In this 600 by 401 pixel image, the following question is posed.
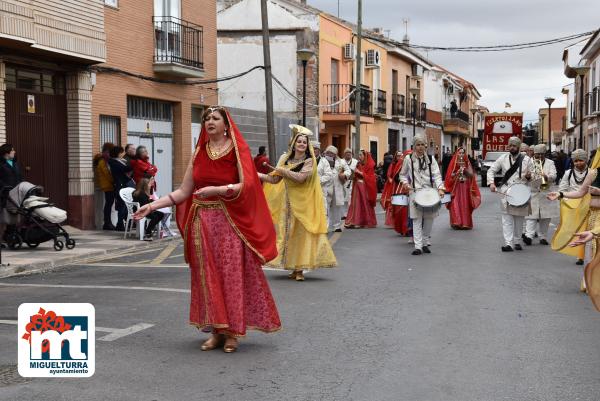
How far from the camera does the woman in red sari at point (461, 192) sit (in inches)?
696

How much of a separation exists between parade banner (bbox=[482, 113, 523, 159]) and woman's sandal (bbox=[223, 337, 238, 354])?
1532 inches

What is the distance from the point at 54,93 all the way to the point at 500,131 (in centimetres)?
3135

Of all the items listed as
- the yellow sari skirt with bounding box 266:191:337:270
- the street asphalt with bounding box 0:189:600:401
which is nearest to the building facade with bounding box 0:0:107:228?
the street asphalt with bounding box 0:189:600:401

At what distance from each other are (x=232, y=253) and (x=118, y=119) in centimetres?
1337

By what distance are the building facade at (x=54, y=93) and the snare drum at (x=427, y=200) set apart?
24.6 feet

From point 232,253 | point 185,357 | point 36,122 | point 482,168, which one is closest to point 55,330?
point 185,357

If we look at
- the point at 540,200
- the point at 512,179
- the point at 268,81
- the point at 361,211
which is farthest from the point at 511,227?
the point at 268,81

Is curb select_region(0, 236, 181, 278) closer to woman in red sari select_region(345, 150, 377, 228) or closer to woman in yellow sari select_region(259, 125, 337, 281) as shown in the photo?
woman in yellow sari select_region(259, 125, 337, 281)

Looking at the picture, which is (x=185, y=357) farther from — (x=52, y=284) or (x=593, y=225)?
(x=593, y=225)

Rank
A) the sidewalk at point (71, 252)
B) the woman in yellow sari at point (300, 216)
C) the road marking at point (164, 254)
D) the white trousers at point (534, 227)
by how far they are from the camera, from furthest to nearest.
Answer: the white trousers at point (534, 227), the road marking at point (164, 254), the sidewalk at point (71, 252), the woman in yellow sari at point (300, 216)

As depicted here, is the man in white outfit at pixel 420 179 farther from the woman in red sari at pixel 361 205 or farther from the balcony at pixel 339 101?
the balcony at pixel 339 101

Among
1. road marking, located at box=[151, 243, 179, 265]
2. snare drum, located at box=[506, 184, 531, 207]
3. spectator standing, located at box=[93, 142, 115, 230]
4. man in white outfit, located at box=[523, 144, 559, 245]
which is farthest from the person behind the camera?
spectator standing, located at box=[93, 142, 115, 230]

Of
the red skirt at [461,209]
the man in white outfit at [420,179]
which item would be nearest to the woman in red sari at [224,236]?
the man in white outfit at [420,179]

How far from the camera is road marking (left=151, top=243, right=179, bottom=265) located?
12211mm
